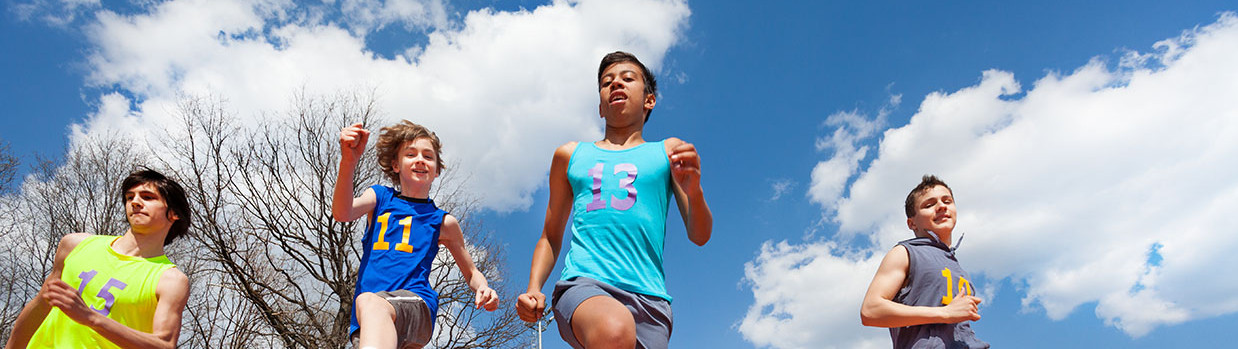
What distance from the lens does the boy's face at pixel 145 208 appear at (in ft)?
11.5

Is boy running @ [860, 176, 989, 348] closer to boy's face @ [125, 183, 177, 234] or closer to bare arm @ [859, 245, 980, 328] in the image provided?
bare arm @ [859, 245, 980, 328]

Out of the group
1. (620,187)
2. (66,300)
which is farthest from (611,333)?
(66,300)

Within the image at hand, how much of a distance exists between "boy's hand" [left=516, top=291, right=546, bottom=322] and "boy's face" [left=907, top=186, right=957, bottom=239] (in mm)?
1860

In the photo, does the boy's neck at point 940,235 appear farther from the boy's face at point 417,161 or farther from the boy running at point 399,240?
the boy's face at point 417,161

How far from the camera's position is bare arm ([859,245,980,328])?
2.84 meters

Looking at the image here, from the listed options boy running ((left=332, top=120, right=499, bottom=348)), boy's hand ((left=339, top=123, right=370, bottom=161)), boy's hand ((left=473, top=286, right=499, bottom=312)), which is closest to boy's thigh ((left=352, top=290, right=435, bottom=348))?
boy running ((left=332, top=120, right=499, bottom=348))

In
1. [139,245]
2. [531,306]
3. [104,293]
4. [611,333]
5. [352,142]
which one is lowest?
[611,333]

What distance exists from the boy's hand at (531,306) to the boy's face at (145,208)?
2114 mm

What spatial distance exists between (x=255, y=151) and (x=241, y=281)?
2.38m

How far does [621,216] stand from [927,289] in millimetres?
1336

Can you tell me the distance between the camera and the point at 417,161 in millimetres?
3838

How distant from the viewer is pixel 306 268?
503 inches

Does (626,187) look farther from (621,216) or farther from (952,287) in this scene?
(952,287)

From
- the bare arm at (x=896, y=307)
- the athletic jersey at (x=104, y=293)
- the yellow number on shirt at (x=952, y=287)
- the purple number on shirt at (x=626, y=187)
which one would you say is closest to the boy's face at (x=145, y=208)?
the athletic jersey at (x=104, y=293)
